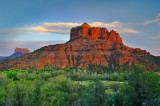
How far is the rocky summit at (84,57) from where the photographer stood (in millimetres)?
124019

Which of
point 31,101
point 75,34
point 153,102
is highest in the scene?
point 75,34

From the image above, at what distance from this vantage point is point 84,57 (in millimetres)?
138875

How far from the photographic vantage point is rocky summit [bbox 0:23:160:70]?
12402cm

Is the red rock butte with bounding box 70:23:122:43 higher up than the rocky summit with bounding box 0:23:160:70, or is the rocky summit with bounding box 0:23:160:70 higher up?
the red rock butte with bounding box 70:23:122:43

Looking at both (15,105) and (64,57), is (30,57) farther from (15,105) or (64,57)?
(15,105)

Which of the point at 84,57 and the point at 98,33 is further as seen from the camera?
the point at 98,33

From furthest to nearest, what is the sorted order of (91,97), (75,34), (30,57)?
(75,34)
(30,57)
(91,97)

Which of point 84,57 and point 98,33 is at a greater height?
point 98,33

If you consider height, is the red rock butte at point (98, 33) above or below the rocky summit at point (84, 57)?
above

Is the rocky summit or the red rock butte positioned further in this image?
the red rock butte

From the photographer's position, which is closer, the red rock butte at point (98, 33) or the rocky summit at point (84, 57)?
the rocky summit at point (84, 57)

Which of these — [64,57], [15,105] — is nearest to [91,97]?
[15,105]

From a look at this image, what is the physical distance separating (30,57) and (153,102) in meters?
137

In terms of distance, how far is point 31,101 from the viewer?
23.3 meters
